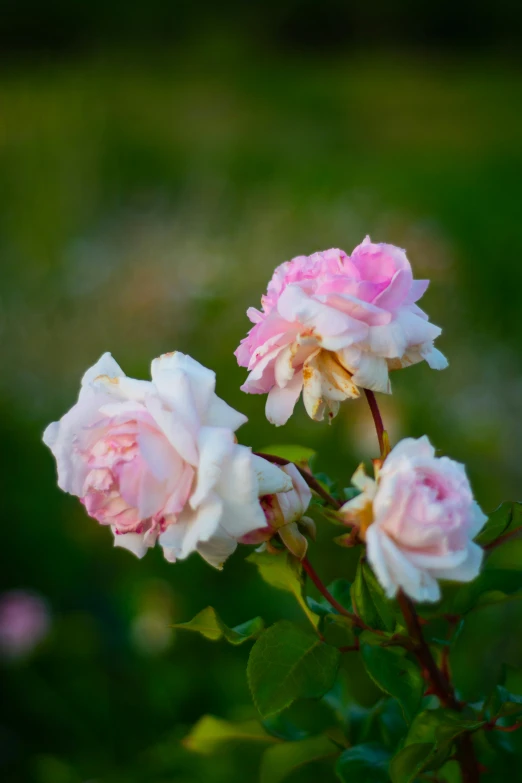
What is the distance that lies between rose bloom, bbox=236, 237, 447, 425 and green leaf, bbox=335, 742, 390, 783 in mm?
250

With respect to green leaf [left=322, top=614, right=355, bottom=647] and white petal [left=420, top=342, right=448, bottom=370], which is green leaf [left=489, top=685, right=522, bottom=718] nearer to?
green leaf [left=322, top=614, right=355, bottom=647]

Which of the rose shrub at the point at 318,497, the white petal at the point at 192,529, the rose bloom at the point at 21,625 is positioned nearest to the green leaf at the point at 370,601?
the rose shrub at the point at 318,497

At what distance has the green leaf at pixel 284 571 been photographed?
1.77ft

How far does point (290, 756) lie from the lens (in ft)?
2.17

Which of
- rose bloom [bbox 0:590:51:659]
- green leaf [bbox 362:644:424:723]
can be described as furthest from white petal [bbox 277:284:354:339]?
rose bloom [bbox 0:590:51:659]

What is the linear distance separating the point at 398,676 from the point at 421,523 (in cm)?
17

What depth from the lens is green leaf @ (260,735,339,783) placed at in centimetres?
66

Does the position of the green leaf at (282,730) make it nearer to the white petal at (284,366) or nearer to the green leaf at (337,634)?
the green leaf at (337,634)

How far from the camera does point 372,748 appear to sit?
2.12 ft

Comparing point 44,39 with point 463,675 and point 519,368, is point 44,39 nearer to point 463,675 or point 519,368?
point 519,368

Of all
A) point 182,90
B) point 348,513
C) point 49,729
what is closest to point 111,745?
Answer: point 49,729

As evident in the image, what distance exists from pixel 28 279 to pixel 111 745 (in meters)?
2.14

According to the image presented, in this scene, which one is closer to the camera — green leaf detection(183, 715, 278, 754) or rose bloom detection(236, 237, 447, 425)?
rose bloom detection(236, 237, 447, 425)

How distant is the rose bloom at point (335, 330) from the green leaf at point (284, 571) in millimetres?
86
